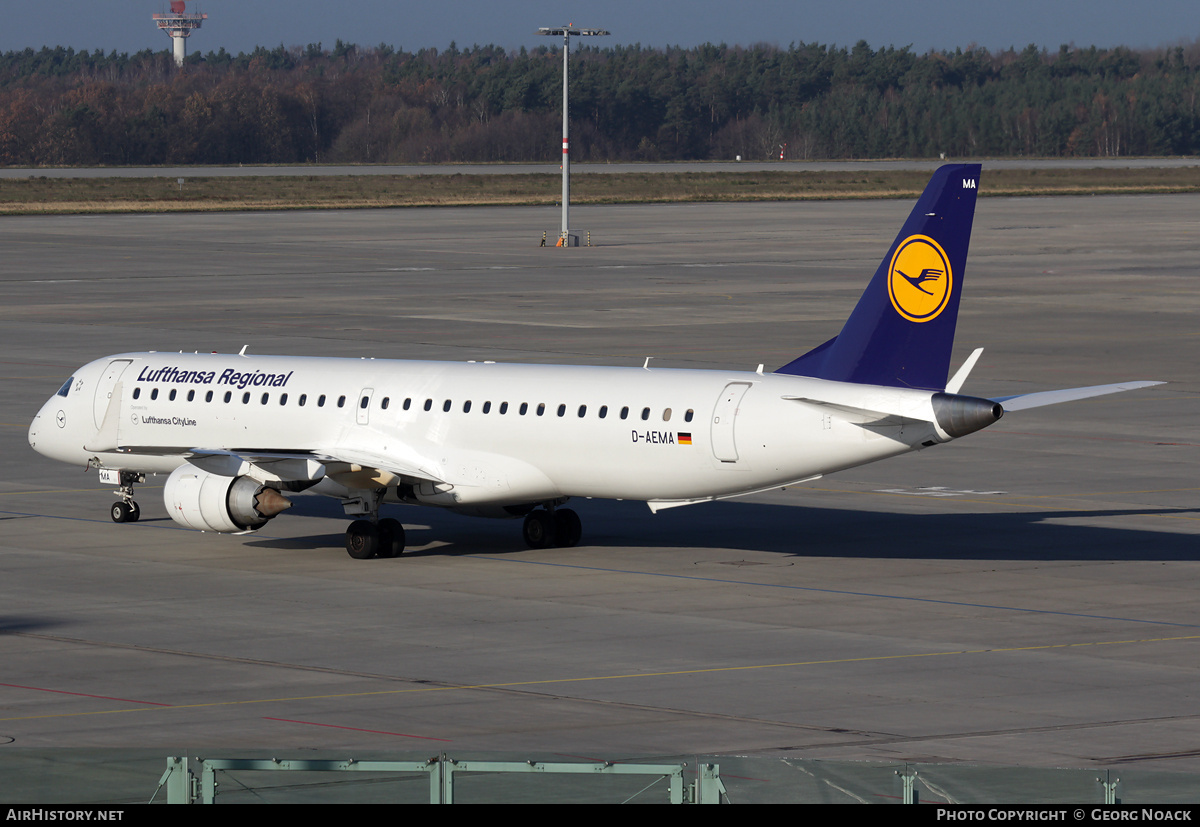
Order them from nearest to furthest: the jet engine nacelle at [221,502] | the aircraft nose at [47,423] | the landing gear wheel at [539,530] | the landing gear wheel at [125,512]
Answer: the jet engine nacelle at [221,502] < the landing gear wheel at [539,530] < the landing gear wheel at [125,512] < the aircraft nose at [47,423]

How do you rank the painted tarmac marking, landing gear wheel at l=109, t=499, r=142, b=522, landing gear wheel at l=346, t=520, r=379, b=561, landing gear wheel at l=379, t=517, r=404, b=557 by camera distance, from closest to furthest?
1. the painted tarmac marking
2. landing gear wheel at l=346, t=520, r=379, b=561
3. landing gear wheel at l=379, t=517, r=404, b=557
4. landing gear wheel at l=109, t=499, r=142, b=522

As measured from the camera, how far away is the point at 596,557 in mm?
34438

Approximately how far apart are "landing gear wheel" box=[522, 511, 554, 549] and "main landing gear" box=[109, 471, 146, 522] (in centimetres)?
834

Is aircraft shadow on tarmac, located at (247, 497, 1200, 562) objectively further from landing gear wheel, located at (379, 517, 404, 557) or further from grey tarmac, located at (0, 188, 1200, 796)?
landing gear wheel, located at (379, 517, 404, 557)

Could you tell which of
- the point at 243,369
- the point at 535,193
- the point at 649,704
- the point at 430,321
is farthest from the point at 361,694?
the point at 535,193

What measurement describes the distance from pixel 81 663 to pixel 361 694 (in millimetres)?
4411

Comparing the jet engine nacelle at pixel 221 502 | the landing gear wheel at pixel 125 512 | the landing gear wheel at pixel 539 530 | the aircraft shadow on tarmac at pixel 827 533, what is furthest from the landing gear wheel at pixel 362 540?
the landing gear wheel at pixel 125 512

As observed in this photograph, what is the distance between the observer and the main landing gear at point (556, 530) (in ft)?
116

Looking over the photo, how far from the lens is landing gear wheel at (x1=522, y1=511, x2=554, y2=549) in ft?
116

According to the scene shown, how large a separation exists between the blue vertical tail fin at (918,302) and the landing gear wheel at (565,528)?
246 inches

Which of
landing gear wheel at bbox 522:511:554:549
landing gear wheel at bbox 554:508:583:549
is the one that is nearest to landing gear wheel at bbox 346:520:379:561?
landing gear wheel at bbox 522:511:554:549

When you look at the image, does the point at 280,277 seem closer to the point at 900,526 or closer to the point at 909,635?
the point at 900,526

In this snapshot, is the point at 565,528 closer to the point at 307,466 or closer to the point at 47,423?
the point at 307,466

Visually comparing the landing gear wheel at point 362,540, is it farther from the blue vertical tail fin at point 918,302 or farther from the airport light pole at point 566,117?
the airport light pole at point 566,117
